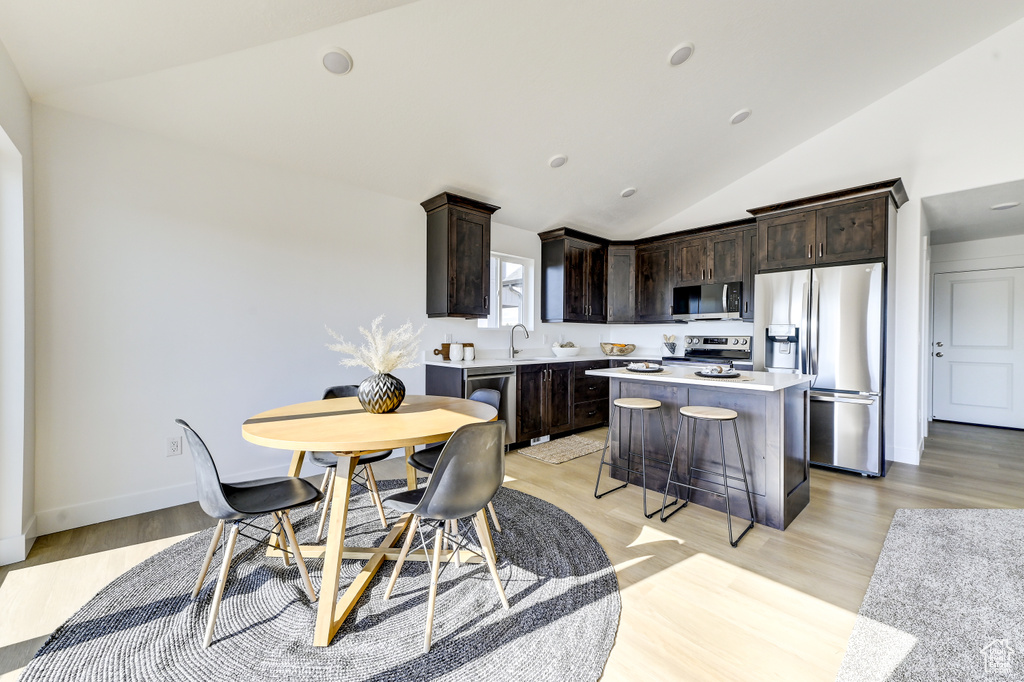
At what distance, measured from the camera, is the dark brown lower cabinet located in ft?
14.4

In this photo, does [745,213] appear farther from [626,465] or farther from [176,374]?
[176,374]

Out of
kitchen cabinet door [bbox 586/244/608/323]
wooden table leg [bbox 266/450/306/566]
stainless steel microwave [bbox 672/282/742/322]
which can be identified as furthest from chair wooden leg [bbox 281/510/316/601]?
stainless steel microwave [bbox 672/282/742/322]

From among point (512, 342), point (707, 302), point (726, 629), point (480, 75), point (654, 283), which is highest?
point (480, 75)

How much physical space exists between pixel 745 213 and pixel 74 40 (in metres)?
5.59

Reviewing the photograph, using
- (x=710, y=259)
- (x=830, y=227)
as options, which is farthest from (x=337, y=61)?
(x=710, y=259)

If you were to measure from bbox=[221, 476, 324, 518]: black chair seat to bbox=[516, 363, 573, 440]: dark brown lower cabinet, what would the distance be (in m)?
2.63

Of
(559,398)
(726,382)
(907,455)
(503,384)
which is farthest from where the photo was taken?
(559,398)

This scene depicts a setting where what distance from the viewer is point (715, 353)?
487 centimetres

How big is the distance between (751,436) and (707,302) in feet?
8.68

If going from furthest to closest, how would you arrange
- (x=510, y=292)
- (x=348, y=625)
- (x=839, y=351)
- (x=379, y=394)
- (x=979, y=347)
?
(x=979, y=347) < (x=510, y=292) < (x=839, y=351) < (x=379, y=394) < (x=348, y=625)

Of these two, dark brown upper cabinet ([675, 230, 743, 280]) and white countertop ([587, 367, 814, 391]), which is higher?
dark brown upper cabinet ([675, 230, 743, 280])

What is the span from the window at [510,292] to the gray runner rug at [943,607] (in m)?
3.75

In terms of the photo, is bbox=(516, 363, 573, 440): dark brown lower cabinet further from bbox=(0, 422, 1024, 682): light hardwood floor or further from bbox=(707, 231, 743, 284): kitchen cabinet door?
bbox=(707, 231, 743, 284): kitchen cabinet door

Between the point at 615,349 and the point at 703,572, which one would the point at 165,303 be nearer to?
the point at 703,572
